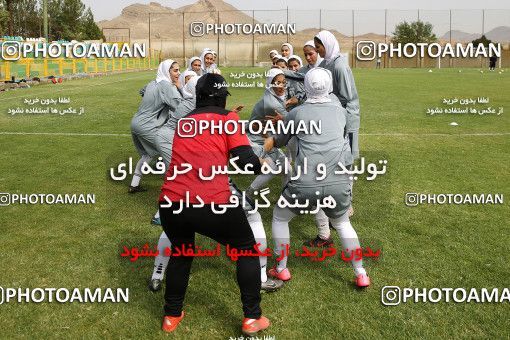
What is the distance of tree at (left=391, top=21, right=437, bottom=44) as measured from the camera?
73438 millimetres

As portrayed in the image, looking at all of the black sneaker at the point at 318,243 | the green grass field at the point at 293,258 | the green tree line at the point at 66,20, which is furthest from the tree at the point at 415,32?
the black sneaker at the point at 318,243

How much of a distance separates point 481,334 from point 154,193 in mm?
5478

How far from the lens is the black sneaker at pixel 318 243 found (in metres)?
6.00

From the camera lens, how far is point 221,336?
4.11 metres

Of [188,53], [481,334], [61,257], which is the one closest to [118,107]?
[61,257]

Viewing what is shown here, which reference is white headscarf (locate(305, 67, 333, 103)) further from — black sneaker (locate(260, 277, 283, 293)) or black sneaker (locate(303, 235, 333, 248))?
black sneaker (locate(303, 235, 333, 248))

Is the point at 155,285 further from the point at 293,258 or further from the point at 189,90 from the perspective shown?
the point at 189,90

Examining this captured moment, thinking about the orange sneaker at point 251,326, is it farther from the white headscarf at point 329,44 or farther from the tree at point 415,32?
the tree at point 415,32

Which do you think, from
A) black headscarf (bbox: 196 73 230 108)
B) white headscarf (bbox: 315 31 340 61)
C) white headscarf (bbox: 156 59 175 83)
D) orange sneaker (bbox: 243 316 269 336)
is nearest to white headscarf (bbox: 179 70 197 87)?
white headscarf (bbox: 156 59 175 83)

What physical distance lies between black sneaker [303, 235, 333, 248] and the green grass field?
15 cm

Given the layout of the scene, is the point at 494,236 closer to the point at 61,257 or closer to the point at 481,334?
the point at 481,334

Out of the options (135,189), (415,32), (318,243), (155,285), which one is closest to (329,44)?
(318,243)

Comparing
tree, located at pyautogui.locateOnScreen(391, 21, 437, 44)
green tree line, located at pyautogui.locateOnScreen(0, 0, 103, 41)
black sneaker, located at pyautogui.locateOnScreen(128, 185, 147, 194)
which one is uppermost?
green tree line, located at pyautogui.locateOnScreen(0, 0, 103, 41)

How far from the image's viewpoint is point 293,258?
562cm
